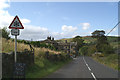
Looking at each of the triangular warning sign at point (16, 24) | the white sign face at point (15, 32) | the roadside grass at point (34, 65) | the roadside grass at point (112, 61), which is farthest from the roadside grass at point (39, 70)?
the roadside grass at point (112, 61)

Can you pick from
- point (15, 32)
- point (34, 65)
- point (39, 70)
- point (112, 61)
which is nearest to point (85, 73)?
point (39, 70)

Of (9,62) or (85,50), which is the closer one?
(9,62)

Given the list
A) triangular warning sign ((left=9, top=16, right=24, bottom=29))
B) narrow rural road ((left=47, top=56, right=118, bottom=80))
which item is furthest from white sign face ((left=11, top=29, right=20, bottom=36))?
narrow rural road ((left=47, top=56, right=118, bottom=80))

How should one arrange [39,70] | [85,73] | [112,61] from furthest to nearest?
[112,61], [85,73], [39,70]

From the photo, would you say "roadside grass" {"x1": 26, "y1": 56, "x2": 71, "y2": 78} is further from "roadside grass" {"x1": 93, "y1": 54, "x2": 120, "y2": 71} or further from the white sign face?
"roadside grass" {"x1": 93, "y1": 54, "x2": 120, "y2": 71}

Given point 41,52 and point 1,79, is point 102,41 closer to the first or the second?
point 41,52

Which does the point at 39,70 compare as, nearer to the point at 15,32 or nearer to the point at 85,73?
the point at 85,73

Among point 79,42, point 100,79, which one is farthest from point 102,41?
point 100,79

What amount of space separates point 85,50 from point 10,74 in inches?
3793

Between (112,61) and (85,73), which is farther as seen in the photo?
(112,61)

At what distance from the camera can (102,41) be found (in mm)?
64562

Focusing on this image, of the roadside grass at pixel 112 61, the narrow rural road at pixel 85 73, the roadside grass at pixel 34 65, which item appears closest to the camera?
the roadside grass at pixel 34 65

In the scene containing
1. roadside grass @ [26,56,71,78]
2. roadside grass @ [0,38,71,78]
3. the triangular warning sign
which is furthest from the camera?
roadside grass @ [0,38,71,78]

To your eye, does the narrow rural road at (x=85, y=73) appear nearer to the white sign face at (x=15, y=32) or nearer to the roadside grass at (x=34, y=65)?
the roadside grass at (x=34, y=65)
